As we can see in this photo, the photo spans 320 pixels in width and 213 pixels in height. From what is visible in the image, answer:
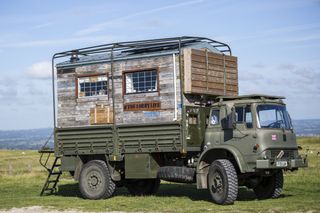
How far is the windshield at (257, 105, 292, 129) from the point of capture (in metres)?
16.7

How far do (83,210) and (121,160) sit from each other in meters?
3.37

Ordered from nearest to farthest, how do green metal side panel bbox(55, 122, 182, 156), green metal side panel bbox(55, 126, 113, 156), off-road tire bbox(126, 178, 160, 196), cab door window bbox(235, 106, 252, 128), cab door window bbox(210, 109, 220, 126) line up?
1. cab door window bbox(235, 106, 252, 128)
2. cab door window bbox(210, 109, 220, 126)
3. green metal side panel bbox(55, 122, 182, 156)
4. green metal side panel bbox(55, 126, 113, 156)
5. off-road tire bbox(126, 178, 160, 196)

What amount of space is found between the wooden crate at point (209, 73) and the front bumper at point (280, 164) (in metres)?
3.56

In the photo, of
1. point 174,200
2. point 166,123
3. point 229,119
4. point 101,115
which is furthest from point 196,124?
point 101,115

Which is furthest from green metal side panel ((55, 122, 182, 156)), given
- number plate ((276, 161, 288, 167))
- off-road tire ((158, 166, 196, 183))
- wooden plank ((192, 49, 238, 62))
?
number plate ((276, 161, 288, 167))

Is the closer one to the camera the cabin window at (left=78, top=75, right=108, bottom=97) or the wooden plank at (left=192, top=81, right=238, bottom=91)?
the wooden plank at (left=192, top=81, right=238, bottom=91)

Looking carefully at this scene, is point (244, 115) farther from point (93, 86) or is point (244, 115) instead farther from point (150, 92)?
point (93, 86)

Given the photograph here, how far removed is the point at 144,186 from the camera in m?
21.2

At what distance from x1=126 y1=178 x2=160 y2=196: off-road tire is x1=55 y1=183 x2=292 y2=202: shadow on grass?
322 mm

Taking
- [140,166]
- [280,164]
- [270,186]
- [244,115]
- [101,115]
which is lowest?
[270,186]

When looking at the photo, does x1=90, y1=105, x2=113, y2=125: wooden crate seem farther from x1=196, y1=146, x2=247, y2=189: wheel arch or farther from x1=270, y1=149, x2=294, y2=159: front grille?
x1=270, y1=149, x2=294, y2=159: front grille

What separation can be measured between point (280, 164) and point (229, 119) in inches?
74.2

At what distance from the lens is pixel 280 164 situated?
1623 centimetres

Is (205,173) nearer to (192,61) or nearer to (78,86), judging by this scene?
(192,61)
